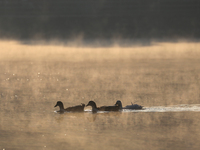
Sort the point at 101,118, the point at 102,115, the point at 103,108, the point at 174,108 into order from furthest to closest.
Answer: the point at 174,108 → the point at 103,108 → the point at 102,115 → the point at 101,118

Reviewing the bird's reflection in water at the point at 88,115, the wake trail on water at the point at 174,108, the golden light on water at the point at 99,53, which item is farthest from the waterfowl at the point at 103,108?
the golden light on water at the point at 99,53

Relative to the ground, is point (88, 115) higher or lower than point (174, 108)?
lower

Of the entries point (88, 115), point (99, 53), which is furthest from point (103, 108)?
point (99, 53)

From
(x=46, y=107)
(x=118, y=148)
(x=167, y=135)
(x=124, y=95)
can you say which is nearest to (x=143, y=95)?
(x=124, y=95)

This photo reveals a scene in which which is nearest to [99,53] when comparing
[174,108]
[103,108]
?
[174,108]

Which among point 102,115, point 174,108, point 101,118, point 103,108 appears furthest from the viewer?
point 174,108

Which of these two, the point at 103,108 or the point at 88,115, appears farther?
the point at 103,108

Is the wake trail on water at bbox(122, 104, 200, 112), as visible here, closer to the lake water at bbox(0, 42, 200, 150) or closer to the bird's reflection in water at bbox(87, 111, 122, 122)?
the lake water at bbox(0, 42, 200, 150)

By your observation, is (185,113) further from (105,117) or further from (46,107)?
(46,107)

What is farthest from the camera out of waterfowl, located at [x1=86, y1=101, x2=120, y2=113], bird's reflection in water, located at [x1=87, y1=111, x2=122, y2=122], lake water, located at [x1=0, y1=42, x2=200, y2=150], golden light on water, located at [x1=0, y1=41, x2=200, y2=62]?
golden light on water, located at [x1=0, y1=41, x2=200, y2=62]

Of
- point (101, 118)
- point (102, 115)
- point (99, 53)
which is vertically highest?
point (99, 53)

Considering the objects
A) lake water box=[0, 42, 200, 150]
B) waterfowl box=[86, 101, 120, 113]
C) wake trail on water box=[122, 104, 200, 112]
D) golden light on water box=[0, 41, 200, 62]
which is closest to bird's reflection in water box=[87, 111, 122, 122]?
lake water box=[0, 42, 200, 150]

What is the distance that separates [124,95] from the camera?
2803cm

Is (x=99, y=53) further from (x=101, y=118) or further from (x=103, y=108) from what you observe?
(x=101, y=118)
